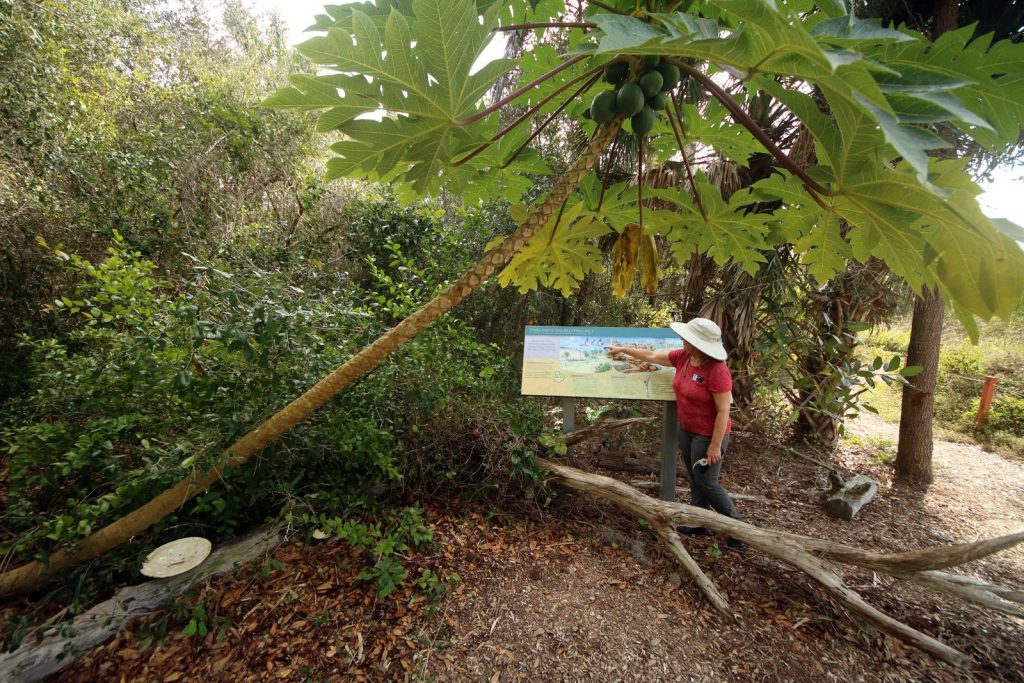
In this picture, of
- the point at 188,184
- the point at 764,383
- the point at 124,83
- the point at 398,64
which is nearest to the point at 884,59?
the point at 398,64

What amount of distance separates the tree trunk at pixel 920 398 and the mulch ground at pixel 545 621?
1.25 meters

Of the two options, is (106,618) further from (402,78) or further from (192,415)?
(402,78)

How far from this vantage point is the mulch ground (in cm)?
176

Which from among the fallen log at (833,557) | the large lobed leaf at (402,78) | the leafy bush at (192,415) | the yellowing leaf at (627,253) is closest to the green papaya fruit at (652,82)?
the large lobed leaf at (402,78)

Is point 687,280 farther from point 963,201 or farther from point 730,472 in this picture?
point 963,201

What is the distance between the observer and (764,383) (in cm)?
407

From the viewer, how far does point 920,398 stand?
3916 mm

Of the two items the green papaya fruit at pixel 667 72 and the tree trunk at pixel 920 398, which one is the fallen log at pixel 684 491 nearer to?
the tree trunk at pixel 920 398

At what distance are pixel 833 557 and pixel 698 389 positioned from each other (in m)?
1.10

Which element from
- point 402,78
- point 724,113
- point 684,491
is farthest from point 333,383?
point 684,491

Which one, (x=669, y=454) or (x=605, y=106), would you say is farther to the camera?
(x=669, y=454)

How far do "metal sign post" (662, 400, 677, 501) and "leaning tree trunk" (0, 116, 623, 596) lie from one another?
2.17 m

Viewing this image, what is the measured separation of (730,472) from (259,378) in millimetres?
4080

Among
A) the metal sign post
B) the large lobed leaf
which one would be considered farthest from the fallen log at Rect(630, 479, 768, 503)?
the large lobed leaf
